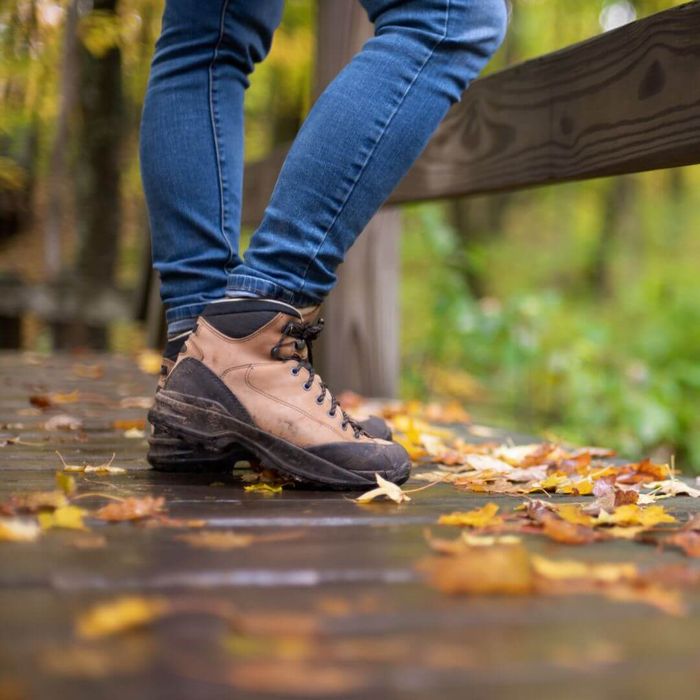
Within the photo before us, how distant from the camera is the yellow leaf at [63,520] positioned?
1.11 meters

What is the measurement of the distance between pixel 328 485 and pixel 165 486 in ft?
0.82

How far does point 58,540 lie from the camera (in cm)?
105

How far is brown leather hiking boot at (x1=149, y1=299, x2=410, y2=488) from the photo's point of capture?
4.82ft

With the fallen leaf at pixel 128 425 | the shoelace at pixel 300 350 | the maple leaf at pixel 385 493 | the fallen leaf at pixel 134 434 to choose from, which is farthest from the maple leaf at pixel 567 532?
the fallen leaf at pixel 128 425

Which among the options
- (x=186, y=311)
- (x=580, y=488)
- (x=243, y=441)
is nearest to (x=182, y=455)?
(x=243, y=441)

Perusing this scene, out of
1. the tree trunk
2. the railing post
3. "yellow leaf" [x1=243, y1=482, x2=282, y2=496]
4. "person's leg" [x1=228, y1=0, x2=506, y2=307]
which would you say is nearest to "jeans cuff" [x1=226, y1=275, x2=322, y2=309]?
"person's leg" [x1=228, y1=0, x2=506, y2=307]

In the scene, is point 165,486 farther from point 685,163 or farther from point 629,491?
point 685,163

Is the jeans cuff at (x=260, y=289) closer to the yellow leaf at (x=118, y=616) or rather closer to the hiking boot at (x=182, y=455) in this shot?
the hiking boot at (x=182, y=455)

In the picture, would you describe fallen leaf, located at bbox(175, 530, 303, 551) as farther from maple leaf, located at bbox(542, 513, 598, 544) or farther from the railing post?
the railing post

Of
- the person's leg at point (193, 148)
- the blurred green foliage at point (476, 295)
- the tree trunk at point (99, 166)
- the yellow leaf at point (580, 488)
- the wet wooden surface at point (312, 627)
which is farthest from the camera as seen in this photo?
the tree trunk at point (99, 166)

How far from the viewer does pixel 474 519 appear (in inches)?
48.0

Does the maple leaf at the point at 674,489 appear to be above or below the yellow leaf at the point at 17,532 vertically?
below

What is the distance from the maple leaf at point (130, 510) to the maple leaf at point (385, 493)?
1.02 ft

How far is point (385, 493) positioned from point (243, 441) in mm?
244
